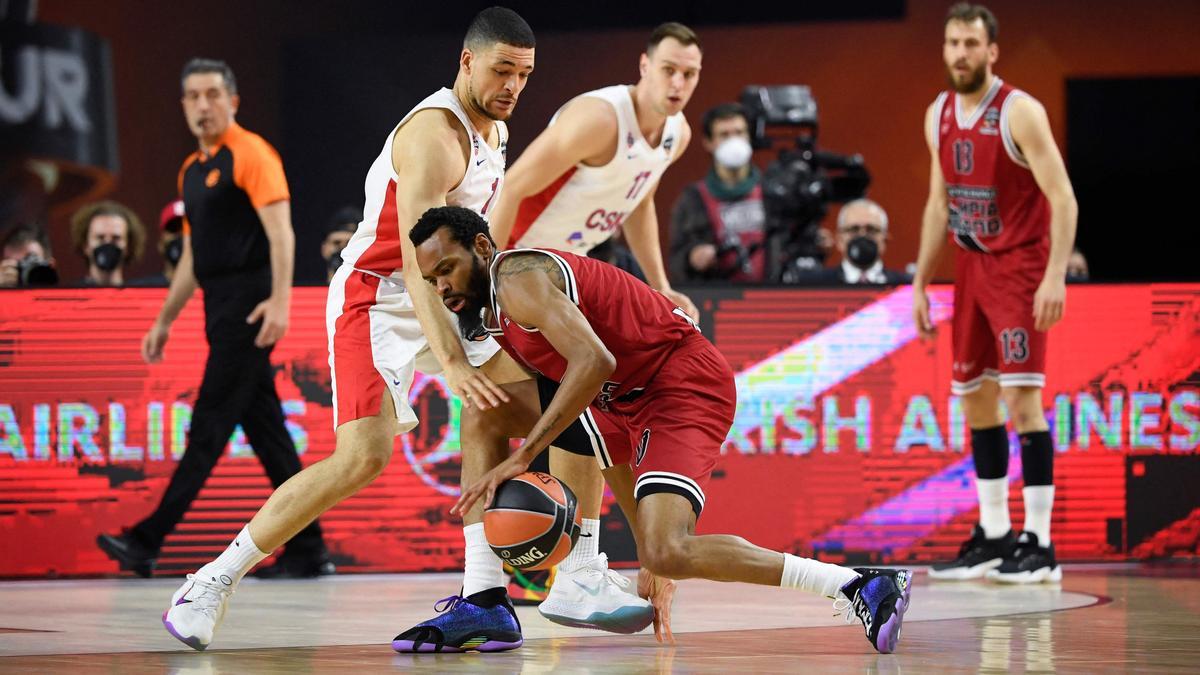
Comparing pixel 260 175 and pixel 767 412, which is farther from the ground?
pixel 260 175

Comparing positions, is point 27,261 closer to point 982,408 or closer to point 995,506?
point 982,408

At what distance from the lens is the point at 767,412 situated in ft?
22.9

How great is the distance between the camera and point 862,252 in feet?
26.1

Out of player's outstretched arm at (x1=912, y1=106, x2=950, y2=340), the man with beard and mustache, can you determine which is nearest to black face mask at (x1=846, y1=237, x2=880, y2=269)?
player's outstretched arm at (x1=912, y1=106, x2=950, y2=340)

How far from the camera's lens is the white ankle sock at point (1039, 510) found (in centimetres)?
640

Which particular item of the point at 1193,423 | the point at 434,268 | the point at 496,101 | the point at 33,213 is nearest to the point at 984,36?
the point at 1193,423

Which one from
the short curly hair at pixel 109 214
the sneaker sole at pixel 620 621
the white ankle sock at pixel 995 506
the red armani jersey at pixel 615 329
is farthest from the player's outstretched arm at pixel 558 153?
the short curly hair at pixel 109 214

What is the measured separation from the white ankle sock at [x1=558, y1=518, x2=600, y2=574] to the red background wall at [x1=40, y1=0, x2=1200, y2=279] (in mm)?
6903

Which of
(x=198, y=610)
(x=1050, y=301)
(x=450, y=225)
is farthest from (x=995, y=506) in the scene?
(x=198, y=610)

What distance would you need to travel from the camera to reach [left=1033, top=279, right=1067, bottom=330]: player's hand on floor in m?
6.31

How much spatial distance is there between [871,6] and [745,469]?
18.0 feet

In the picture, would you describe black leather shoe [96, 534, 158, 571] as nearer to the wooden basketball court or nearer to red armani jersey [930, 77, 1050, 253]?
the wooden basketball court

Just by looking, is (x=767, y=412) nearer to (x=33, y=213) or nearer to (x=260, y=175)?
(x=260, y=175)

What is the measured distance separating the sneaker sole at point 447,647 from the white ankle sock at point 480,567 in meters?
0.15
